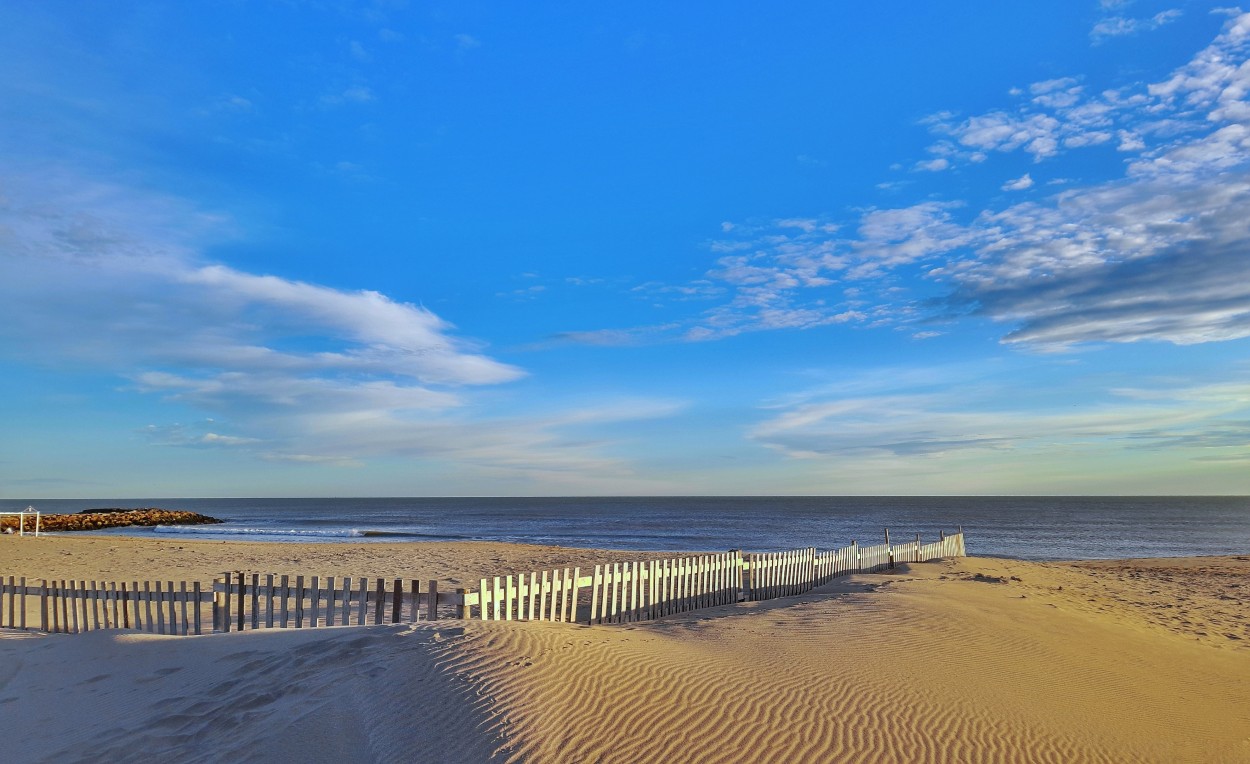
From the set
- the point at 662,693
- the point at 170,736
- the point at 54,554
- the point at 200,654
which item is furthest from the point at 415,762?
the point at 54,554

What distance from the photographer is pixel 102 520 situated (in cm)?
6425

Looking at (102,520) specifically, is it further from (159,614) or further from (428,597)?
(428,597)

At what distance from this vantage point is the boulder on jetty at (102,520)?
53219 mm

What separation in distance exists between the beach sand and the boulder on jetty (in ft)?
179

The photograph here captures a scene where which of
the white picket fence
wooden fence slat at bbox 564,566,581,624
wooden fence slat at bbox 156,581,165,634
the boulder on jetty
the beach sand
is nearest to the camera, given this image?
the beach sand

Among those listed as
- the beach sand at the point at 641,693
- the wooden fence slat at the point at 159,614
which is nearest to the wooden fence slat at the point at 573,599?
the beach sand at the point at 641,693

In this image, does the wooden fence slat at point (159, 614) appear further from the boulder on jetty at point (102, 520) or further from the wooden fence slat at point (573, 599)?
the boulder on jetty at point (102, 520)

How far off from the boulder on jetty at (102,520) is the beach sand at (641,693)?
2149 inches

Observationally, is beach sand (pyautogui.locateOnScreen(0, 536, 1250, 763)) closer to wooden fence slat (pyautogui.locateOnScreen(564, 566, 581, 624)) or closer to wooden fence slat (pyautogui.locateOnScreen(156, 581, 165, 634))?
wooden fence slat (pyautogui.locateOnScreen(156, 581, 165, 634))

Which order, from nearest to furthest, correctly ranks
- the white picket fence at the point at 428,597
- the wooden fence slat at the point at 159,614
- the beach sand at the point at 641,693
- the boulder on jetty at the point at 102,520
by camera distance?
the beach sand at the point at 641,693 → the white picket fence at the point at 428,597 → the wooden fence slat at the point at 159,614 → the boulder on jetty at the point at 102,520

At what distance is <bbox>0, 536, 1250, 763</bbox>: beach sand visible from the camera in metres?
5.47

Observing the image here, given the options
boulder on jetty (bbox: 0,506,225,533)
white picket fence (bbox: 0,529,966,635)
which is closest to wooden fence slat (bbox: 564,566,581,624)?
white picket fence (bbox: 0,529,966,635)

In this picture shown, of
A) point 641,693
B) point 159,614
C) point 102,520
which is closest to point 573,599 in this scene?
point 641,693

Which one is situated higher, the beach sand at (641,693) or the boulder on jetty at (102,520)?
the beach sand at (641,693)
